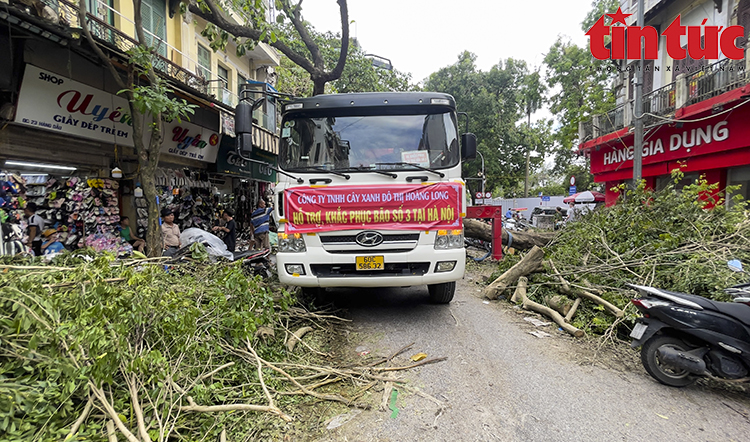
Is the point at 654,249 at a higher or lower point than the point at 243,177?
lower

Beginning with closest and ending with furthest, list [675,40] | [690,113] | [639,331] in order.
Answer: [639,331], [690,113], [675,40]

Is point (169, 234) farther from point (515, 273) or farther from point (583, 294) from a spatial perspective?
point (583, 294)

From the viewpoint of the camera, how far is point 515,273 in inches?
239

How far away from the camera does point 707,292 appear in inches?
160

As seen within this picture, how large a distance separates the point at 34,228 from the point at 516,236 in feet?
29.6

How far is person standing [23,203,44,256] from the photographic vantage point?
5.95 m

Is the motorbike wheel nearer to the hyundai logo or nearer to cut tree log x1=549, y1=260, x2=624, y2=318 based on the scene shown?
cut tree log x1=549, y1=260, x2=624, y2=318

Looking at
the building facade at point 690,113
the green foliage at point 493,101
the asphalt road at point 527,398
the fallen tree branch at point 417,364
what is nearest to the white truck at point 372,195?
the asphalt road at point 527,398

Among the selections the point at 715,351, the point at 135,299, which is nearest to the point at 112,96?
the point at 135,299

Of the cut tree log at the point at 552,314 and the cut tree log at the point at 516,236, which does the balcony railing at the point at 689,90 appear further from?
the cut tree log at the point at 552,314

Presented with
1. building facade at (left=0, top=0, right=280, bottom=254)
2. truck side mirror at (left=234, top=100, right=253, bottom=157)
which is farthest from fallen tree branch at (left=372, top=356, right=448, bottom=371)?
building facade at (left=0, top=0, right=280, bottom=254)

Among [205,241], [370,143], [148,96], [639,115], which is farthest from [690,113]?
[148,96]

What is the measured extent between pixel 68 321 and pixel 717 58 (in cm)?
1559

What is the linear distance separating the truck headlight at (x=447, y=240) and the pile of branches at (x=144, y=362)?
1.57 meters
